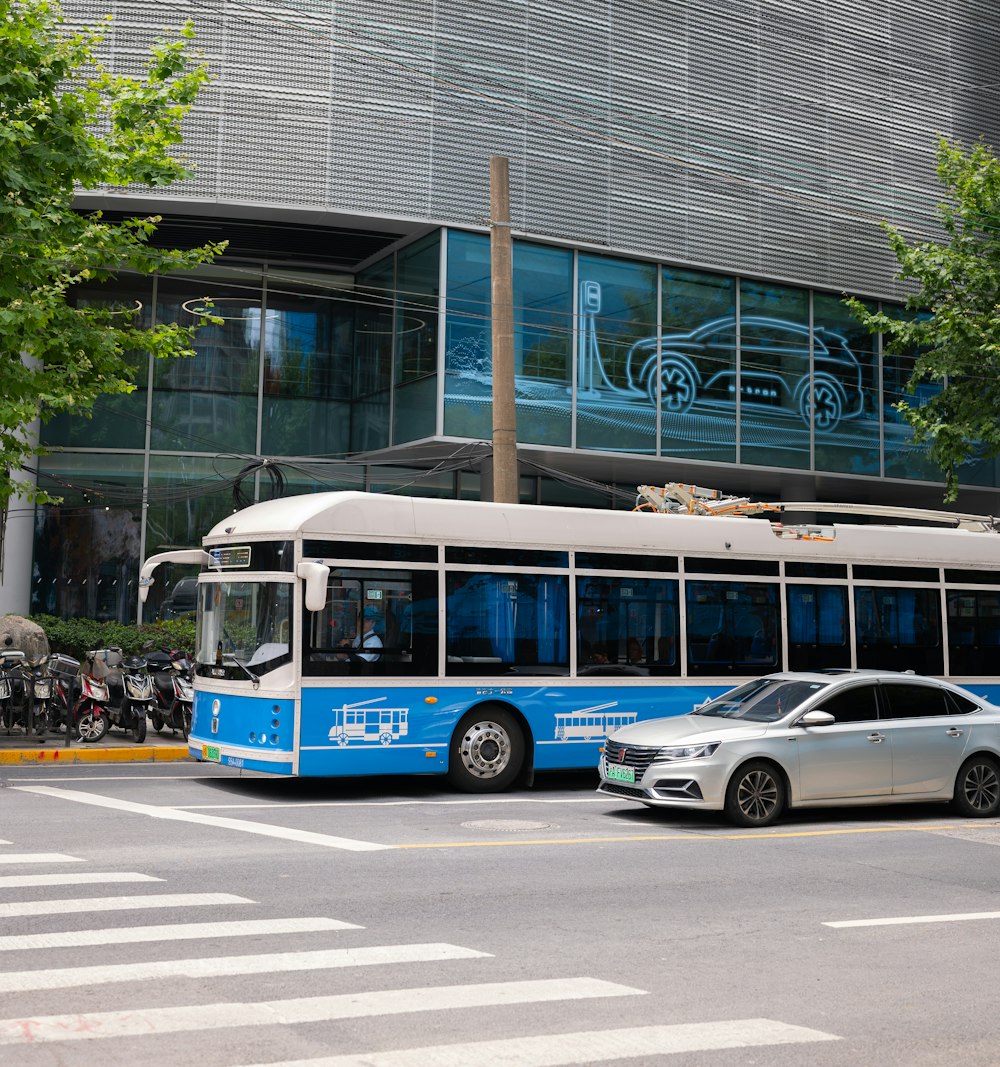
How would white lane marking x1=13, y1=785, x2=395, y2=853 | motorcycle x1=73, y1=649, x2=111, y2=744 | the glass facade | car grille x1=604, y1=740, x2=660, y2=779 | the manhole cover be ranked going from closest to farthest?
1. white lane marking x1=13, y1=785, x2=395, y2=853
2. the manhole cover
3. car grille x1=604, y1=740, x2=660, y2=779
4. motorcycle x1=73, y1=649, x2=111, y2=744
5. the glass facade

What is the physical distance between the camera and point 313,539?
1365 centimetres

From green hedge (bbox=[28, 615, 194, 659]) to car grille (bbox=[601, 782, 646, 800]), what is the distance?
39.8 ft

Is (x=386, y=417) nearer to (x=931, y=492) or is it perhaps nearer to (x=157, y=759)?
(x=157, y=759)

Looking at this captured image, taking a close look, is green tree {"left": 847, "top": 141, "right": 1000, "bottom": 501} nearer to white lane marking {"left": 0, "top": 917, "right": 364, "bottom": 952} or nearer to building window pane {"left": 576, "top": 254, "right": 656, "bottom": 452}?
building window pane {"left": 576, "top": 254, "right": 656, "bottom": 452}

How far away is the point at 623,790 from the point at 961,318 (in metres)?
14.4

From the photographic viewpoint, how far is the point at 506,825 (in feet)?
40.0

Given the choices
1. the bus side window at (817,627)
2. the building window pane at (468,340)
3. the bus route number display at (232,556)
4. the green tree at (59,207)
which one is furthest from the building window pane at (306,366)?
the bus side window at (817,627)

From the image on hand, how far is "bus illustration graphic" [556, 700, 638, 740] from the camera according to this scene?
49.2 feet

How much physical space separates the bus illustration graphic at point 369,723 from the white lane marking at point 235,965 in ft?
21.1

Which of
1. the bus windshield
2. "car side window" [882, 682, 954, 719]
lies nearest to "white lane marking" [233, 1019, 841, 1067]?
"car side window" [882, 682, 954, 719]

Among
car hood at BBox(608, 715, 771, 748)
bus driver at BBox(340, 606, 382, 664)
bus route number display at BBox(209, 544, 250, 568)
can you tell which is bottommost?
car hood at BBox(608, 715, 771, 748)

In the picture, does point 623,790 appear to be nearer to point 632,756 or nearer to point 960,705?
point 632,756

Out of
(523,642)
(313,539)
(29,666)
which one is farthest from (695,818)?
(29,666)

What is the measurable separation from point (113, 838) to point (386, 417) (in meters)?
16.0
